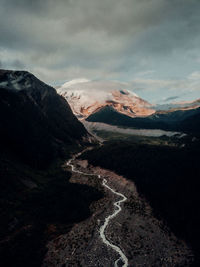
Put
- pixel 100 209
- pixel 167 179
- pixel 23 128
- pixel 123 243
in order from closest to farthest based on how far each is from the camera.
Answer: pixel 123 243 → pixel 100 209 → pixel 167 179 → pixel 23 128

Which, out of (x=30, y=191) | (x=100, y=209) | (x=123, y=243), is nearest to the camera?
(x=123, y=243)

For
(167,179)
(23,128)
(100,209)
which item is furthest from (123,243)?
(23,128)

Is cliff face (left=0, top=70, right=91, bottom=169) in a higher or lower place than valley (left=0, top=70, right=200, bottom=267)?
higher

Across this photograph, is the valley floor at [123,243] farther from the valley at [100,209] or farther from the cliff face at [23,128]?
the cliff face at [23,128]

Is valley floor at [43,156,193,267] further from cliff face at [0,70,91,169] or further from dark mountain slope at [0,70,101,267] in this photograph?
cliff face at [0,70,91,169]

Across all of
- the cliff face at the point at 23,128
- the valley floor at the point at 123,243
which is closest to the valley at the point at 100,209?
the valley floor at the point at 123,243

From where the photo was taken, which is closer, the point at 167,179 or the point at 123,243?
the point at 123,243

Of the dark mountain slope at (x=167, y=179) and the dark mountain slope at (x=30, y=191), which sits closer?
the dark mountain slope at (x=30, y=191)

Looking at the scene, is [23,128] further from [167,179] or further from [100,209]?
[167,179]

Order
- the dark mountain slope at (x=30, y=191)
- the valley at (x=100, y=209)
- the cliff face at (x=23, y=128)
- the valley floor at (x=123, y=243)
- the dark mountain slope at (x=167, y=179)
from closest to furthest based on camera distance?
1. the valley floor at (x=123, y=243)
2. the valley at (x=100, y=209)
3. the dark mountain slope at (x=30, y=191)
4. the dark mountain slope at (x=167, y=179)
5. the cliff face at (x=23, y=128)

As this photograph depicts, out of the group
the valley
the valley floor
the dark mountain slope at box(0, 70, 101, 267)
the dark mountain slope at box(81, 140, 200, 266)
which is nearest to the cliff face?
the dark mountain slope at box(0, 70, 101, 267)
